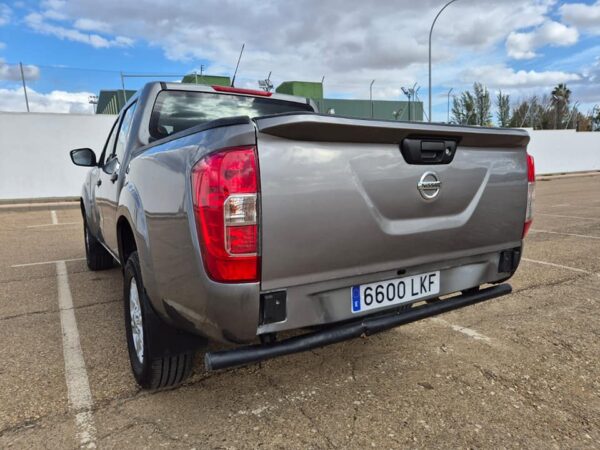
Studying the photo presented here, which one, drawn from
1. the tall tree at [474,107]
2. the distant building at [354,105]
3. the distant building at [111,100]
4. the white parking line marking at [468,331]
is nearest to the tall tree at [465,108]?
the tall tree at [474,107]

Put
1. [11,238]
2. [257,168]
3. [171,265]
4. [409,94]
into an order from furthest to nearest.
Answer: [409,94] → [11,238] → [171,265] → [257,168]

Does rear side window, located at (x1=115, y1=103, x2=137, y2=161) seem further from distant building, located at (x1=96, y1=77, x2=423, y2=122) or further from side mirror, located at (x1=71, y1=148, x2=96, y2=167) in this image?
distant building, located at (x1=96, y1=77, x2=423, y2=122)

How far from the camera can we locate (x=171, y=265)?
2.11 metres

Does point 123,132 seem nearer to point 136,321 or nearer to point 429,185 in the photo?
Answer: point 136,321

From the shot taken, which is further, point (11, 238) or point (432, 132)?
point (11, 238)

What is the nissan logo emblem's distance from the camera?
227 centimetres

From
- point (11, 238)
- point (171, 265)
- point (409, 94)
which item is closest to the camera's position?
point (171, 265)

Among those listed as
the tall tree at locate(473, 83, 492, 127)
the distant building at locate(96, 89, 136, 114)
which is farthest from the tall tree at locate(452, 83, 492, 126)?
the distant building at locate(96, 89, 136, 114)

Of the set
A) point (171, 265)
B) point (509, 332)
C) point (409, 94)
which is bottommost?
point (509, 332)

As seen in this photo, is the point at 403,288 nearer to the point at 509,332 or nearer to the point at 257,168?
the point at 257,168

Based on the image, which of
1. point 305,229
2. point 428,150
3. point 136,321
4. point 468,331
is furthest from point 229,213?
point 468,331

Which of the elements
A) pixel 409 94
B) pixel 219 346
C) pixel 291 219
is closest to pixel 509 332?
pixel 219 346

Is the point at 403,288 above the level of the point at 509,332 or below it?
above

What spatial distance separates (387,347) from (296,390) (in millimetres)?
895
